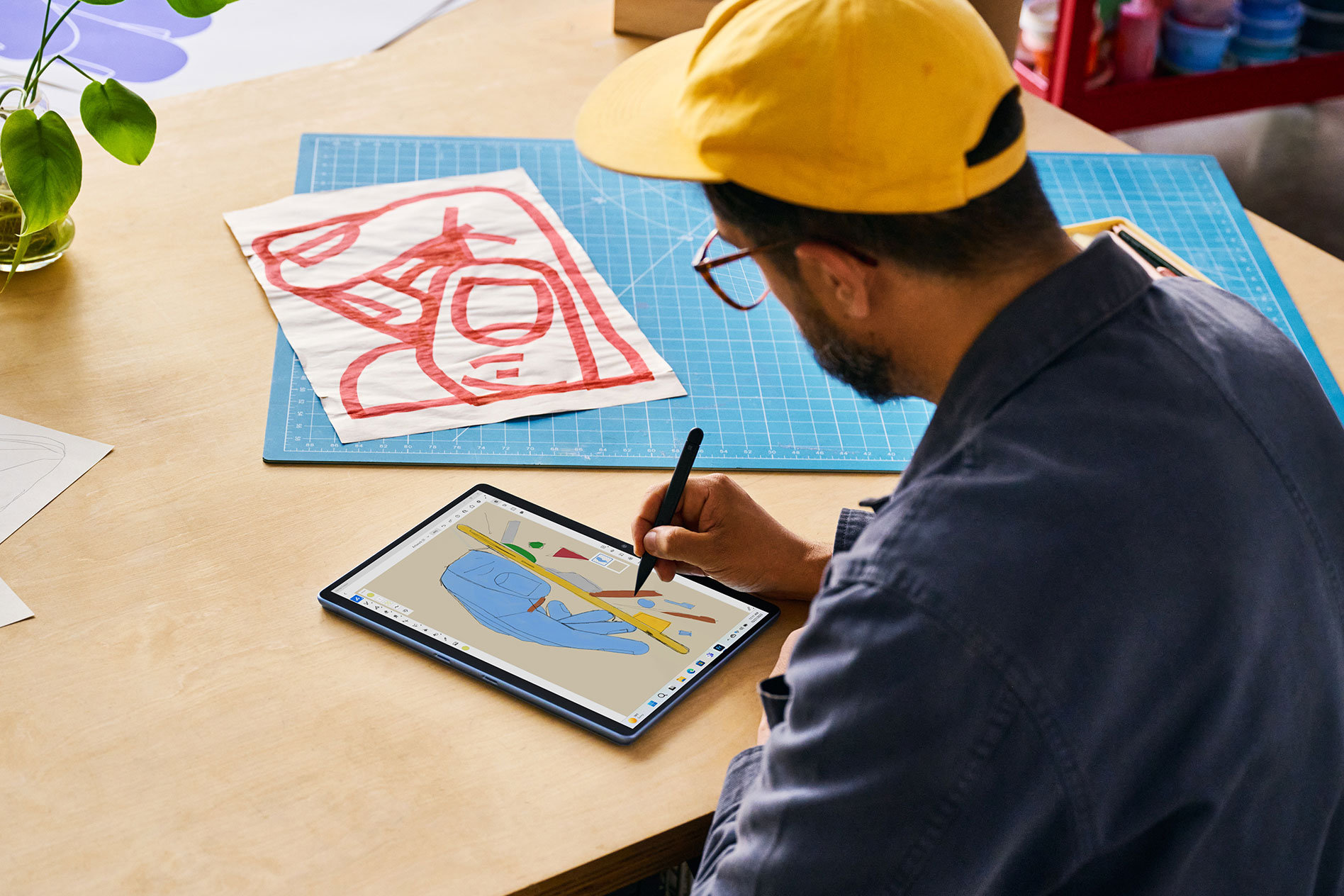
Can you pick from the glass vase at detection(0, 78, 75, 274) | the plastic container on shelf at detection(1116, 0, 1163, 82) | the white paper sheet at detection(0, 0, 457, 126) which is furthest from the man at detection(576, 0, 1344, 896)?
the plastic container on shelf at detection(1116, 0, 1163, 82)

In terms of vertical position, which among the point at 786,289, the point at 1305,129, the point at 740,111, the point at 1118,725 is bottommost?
the point at 1305,129

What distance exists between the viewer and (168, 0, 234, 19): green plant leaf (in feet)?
3.84

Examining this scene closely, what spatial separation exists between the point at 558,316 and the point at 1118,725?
30.3 inches

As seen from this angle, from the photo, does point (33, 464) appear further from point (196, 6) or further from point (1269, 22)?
point (1269, 22)

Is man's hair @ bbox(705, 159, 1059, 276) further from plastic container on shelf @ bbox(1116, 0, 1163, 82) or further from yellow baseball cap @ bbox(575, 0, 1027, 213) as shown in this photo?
plastic container on shelf @ bbox(1116, 0, 1163, 82)

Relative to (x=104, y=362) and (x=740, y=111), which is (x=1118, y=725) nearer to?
(x=740, y=111)

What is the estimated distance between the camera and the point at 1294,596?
69 centimetres

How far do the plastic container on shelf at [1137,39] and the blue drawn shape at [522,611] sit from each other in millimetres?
2274

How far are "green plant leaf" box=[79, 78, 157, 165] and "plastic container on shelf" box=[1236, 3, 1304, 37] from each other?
8.08ft

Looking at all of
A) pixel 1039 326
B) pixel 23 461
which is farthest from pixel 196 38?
pixel 1039 326

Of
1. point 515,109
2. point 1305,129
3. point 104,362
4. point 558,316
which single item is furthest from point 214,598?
point 1305,129

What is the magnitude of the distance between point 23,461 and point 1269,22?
2.74 meters

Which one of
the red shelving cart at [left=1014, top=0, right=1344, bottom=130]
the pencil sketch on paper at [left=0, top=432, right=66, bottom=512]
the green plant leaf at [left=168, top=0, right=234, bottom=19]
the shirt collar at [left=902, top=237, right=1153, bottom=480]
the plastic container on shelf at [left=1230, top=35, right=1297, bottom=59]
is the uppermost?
the green plant leaf at [left=168, top=0, right=234, bottom=19]

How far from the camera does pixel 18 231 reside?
1231 mm
